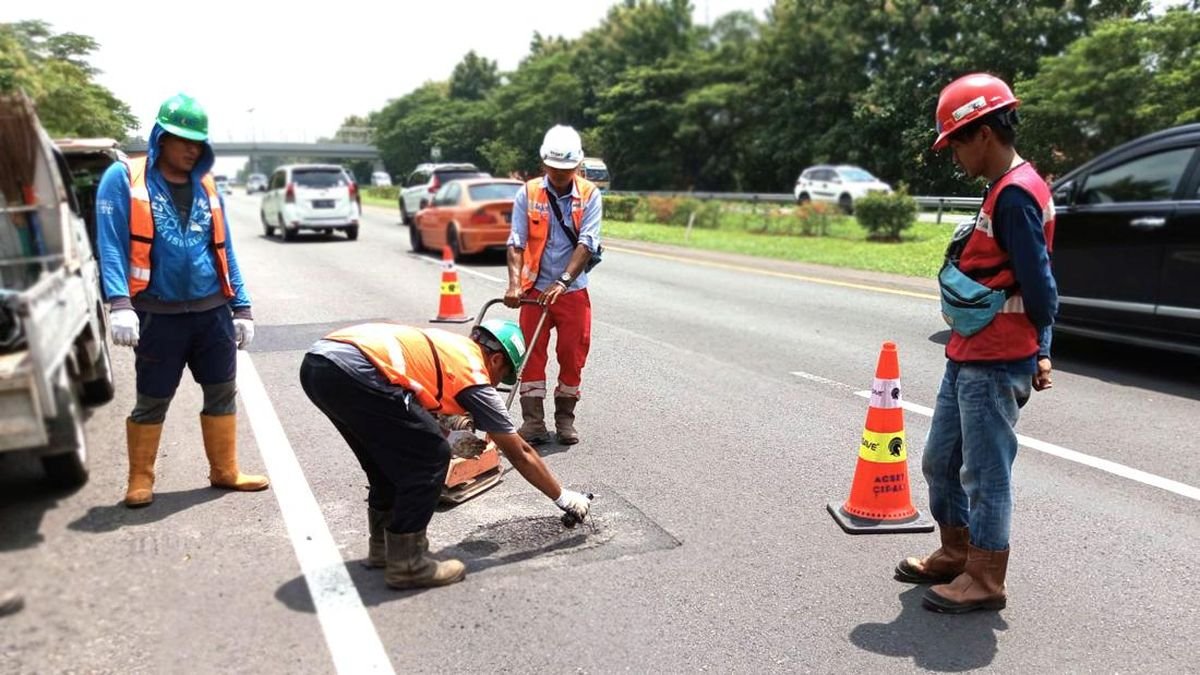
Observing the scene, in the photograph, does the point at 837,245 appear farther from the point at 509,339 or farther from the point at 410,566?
the point at 410,566

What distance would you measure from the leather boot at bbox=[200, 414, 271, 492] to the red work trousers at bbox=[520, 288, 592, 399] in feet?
5.53

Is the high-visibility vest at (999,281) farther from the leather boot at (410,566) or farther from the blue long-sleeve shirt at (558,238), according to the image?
the blue long-sleeve shirt at (558,238)

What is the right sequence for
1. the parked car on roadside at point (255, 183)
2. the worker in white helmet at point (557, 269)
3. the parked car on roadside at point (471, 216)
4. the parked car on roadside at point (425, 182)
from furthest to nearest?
the parked car on roadside at point (255, 183) < the parked car on roadside at point (425, 182) < the parked car on roadside at point (471, 216) < the worker in white helmet at point (557, 269)

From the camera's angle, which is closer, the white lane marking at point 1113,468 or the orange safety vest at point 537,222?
the white lane marking at point 1113,468

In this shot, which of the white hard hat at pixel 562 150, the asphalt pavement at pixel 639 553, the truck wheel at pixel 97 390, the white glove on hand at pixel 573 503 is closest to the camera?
the truck wheel at pixel 97 390

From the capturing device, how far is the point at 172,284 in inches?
163

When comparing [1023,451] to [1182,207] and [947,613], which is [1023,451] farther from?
[1182,207]

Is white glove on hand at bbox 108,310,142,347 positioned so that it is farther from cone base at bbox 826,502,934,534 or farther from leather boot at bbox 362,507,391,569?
cone base at bbox 826,502,934,534

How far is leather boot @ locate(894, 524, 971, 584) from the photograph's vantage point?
363cm

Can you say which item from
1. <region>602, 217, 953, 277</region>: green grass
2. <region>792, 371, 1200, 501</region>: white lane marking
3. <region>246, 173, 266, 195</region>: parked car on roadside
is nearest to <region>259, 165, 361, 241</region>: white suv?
<region>602, 217, 953, 277</region>: green grass

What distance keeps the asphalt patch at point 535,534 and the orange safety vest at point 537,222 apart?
1568mm

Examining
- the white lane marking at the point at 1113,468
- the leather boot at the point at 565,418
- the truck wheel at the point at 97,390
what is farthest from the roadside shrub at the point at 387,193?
the truck wheel at the point at 97,390

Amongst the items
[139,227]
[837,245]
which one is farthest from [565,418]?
Answer: [837,245]

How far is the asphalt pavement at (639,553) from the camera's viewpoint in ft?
9.61
